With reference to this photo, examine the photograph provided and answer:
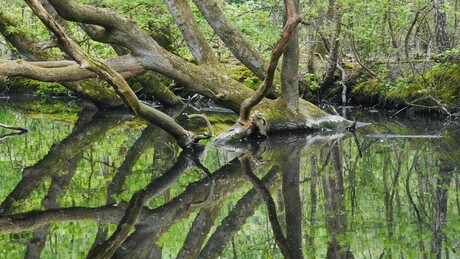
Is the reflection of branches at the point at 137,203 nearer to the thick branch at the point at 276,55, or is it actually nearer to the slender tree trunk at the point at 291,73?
the thick branch at the point at 276,55

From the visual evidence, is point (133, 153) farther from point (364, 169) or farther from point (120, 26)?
Result: point (364, 169)

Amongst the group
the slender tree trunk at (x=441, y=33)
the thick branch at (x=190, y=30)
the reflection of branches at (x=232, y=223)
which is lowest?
the reflection of branches at (x=232, y=223)

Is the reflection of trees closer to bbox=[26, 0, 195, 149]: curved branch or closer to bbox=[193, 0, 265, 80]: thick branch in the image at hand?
bbox=[26, 0, 195, 149]: curved branch

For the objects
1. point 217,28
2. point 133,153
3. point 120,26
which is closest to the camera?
point 133,153

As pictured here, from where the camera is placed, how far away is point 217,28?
1316 centimetres

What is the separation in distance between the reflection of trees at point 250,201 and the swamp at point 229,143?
0.03 metres

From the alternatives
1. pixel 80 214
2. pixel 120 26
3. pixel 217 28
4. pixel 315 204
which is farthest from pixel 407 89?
pixel 80 214

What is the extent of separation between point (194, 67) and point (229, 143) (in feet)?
6.49

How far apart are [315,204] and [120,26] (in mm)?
6599

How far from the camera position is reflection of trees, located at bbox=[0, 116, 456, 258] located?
555 centimetres

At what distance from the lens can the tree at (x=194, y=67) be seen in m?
11.8

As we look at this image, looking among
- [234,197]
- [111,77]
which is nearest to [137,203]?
[234,197]

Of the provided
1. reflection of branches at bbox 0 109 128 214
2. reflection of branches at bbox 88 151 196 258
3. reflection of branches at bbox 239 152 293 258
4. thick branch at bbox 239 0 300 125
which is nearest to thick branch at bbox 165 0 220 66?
thick branch at bbox 239 0 300 125

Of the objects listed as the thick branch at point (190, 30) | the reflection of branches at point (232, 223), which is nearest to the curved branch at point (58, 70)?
→ the thick branch at point (190, 30)
